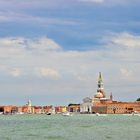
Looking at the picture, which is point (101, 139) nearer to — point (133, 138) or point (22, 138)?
point (133, 138)

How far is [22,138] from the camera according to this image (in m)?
51.1

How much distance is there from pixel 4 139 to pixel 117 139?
30.3ft

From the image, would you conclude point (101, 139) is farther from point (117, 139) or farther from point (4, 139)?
point (4, 139)

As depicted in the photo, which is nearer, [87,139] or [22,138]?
[87,139]

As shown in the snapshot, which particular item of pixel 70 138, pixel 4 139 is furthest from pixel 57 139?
pixel 4 139

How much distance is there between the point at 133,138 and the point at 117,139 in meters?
1.30

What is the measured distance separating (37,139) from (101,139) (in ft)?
17.2

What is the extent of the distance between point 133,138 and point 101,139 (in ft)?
8.36

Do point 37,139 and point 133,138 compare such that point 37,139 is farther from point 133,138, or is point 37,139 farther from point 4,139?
point 133,138

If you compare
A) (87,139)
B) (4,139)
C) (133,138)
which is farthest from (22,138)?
(133,138)

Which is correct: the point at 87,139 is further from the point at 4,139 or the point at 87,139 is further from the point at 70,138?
the point at 4,139

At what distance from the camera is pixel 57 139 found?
50.0m

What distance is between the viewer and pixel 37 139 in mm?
49312

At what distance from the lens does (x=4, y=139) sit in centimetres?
4947
